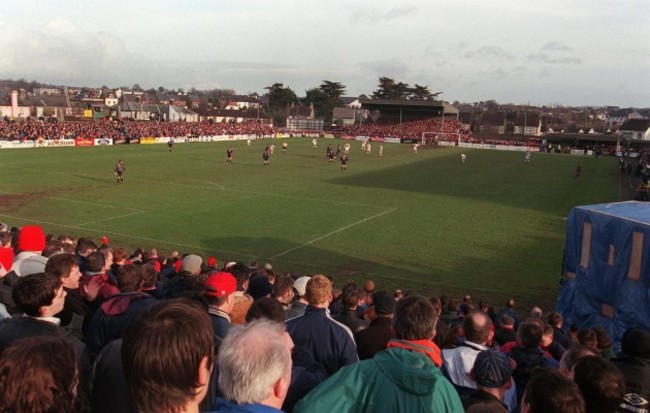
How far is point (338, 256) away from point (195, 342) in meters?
17.7

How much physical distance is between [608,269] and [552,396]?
36.4 feet

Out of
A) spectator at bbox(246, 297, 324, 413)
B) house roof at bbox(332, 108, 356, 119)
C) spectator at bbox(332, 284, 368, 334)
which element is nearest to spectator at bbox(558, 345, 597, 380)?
spectator at bbox(246, 297, 324, 413)

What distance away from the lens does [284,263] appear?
A: 757 inches

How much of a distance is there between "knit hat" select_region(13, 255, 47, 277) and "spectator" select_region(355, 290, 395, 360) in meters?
4.61

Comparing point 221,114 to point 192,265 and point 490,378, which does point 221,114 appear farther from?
point 490,378

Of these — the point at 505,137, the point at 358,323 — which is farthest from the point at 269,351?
the point at 505,137

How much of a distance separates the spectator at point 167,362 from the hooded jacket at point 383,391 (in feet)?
2.06

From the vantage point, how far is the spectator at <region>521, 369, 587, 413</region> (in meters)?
3.38

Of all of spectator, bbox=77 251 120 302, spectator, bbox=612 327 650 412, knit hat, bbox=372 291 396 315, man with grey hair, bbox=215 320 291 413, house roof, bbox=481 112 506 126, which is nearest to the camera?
man with grey hair, bbox=215 320 291 413

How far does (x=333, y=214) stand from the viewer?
27609mm

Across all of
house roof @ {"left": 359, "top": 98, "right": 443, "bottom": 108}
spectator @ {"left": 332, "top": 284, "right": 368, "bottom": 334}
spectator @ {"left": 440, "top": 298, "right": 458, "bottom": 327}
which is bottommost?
spectator @ {"left": 440, "top": 298, "right": 458, "bottom": 327}

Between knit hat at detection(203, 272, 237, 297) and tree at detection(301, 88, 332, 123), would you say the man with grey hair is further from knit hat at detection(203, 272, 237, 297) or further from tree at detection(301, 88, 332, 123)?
tree at detection(301, 88, 332, 123)

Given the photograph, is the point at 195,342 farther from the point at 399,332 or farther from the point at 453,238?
the point at 453,238

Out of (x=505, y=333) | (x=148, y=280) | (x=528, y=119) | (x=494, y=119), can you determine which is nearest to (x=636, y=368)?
(x=505, y=333)
